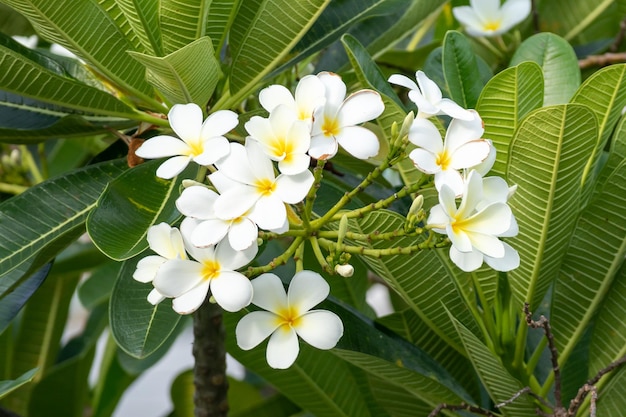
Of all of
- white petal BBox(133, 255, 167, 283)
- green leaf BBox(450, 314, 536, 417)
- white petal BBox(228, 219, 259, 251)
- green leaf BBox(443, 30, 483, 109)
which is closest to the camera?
white petal BBox(228, 219, 259, 251)

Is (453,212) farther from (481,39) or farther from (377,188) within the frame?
(481,39)

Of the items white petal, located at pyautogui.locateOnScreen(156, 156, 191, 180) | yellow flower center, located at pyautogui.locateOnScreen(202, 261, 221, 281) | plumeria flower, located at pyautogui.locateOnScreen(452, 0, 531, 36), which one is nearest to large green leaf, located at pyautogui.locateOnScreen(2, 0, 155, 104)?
white petal, located at pyautogui.locateOnScreen(156, 156, 191, 180)

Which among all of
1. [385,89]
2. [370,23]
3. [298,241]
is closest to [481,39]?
[370,23]

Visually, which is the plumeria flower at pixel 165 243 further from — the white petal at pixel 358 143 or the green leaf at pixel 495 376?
the green leaf at pixel 495 376

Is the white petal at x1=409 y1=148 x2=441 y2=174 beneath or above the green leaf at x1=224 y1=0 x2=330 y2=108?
beneath

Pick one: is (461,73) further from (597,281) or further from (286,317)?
(286,317)

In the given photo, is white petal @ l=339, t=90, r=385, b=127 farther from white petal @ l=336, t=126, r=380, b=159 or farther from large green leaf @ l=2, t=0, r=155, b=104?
large green leaf @ l=2, t=0, r=155, b=104

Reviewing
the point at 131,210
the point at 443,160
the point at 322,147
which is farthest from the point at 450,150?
the point at 131,210
